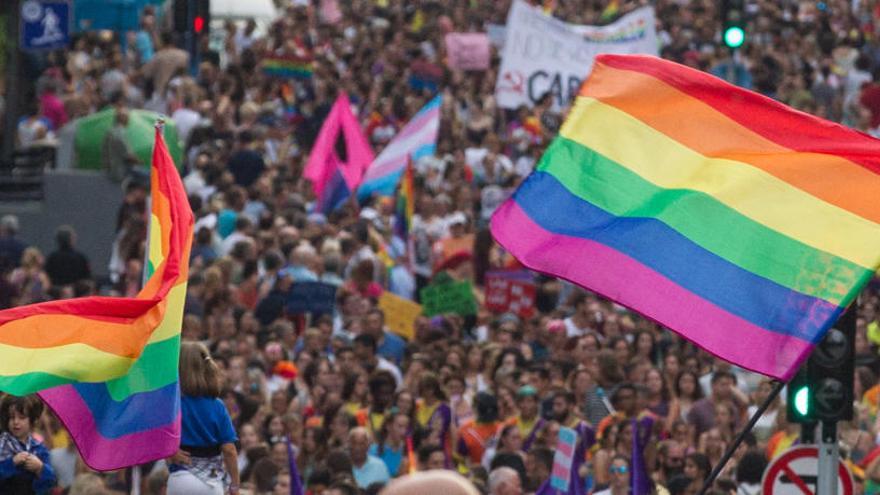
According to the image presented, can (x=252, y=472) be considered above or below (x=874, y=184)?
below

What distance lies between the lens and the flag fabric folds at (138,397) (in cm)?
1016

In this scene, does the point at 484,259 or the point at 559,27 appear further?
the point at 559,27

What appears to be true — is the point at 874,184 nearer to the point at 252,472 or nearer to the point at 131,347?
the point at 131,347

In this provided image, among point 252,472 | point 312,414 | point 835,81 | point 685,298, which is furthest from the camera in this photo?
point 835,81

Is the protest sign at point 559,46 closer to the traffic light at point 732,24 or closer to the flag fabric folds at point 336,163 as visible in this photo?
the flag fabric folds at point 336,163

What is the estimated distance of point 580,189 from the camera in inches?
411

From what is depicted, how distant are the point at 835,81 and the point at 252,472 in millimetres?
17845

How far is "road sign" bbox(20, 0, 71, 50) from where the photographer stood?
85.6ft

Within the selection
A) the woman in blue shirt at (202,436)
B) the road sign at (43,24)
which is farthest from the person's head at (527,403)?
the road sign at (43,24)

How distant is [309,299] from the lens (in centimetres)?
1984

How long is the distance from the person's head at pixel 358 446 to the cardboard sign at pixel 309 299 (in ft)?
16.3

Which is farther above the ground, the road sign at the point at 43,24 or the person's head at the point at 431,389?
the person's head at the point at 431,389

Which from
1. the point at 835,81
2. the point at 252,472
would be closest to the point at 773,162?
the point at 252,472

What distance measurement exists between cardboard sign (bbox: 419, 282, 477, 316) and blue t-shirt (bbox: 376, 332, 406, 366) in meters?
1.16
